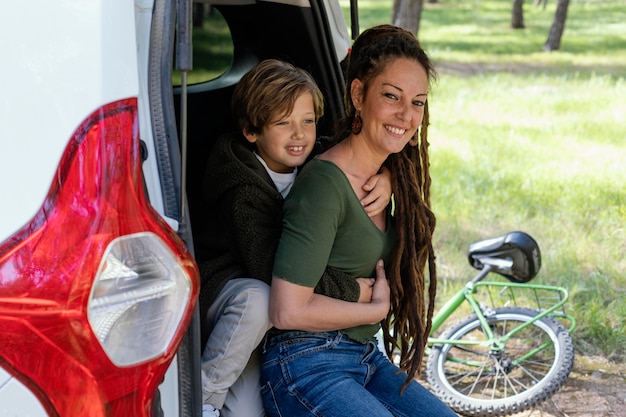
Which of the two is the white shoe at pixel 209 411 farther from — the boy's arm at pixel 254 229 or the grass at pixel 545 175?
the grass at pixel 545 175

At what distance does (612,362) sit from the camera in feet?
14.5

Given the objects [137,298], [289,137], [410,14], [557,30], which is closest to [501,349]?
[289,137]

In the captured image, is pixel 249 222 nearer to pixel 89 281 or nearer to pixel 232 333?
pixel 232 333

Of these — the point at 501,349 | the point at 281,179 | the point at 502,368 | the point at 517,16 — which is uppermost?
the point at 281,179

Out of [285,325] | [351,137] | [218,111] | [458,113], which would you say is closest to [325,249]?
[285,325]

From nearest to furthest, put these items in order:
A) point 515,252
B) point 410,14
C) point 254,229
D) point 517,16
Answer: point 254,229 < point 515,252 < point 410,14 < point 517,16

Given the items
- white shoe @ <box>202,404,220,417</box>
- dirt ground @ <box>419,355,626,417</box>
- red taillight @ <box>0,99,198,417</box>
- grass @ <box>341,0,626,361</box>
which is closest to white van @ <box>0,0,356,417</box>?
red taillight @ <box>0,99,198,417</box>

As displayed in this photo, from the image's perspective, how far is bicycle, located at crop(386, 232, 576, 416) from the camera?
13.0ft

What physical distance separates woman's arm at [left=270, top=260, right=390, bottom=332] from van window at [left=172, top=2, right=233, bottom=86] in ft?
4.75

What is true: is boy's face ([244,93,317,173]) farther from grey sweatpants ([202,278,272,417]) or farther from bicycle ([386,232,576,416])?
bicycle ([386,232,576,416])

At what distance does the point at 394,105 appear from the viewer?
2236 mm

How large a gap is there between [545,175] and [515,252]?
12.1ft

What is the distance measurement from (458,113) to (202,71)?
733cm

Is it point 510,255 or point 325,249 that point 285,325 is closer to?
point 325,249
